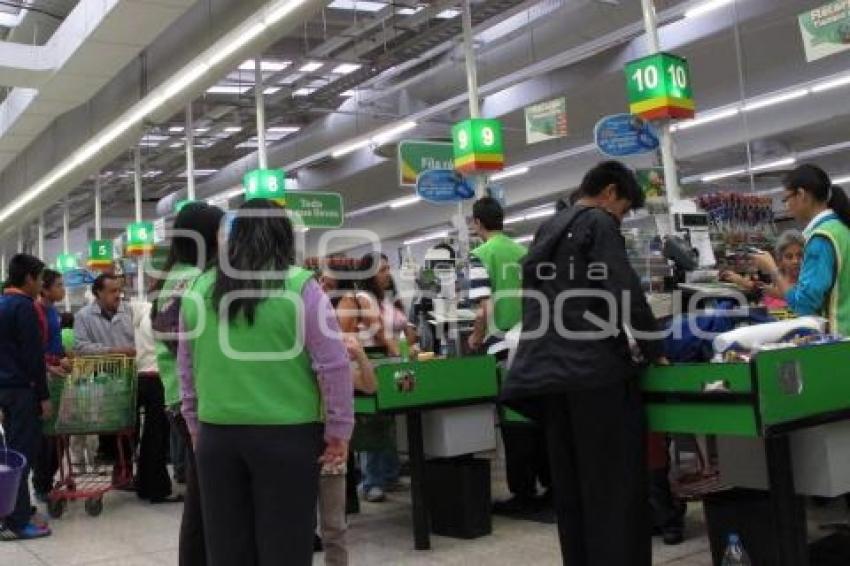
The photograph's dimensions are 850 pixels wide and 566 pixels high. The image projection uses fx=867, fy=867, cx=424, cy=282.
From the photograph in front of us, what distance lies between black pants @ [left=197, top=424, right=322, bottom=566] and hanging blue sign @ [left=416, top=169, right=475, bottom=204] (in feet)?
23.4

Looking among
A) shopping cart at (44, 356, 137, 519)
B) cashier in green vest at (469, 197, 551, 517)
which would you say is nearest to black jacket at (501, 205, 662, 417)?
cashier in green vest at (469, 197, 551, 517)

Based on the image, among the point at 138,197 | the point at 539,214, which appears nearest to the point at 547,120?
the point at 138,197

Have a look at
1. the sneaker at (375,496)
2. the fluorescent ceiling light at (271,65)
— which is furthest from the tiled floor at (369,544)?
the fluorescent ceiling light at (271,65)

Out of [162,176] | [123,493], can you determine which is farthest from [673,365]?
[162,176]

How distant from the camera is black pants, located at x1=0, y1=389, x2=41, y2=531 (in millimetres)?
5090

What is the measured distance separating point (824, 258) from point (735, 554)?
120 cm

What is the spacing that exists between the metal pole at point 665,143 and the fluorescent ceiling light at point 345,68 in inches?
209

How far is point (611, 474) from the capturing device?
2842 mm

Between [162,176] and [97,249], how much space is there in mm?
2414

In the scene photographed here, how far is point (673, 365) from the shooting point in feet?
9.76

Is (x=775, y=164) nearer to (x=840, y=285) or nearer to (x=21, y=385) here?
(x=840, y=285)

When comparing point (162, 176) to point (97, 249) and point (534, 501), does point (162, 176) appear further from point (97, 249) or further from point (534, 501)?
point (534, 501)

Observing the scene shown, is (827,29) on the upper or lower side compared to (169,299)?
upper

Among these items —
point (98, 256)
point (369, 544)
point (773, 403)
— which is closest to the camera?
point (773, 403)
